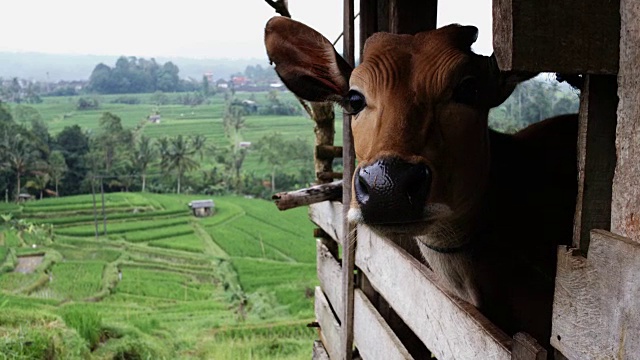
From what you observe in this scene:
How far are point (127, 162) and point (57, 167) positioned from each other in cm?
755

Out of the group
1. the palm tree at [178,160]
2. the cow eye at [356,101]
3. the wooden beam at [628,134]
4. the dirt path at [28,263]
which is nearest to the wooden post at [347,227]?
the cow eye at [356,101]

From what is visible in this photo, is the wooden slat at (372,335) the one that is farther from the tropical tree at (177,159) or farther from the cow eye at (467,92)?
the tropical tree at (177,159)

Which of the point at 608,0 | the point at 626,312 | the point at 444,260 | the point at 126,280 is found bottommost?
the point at 126,280

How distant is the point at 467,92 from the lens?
191 centimetres

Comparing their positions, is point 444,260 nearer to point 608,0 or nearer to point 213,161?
point 608,0

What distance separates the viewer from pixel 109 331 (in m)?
10.7

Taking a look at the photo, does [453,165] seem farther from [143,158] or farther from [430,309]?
[143,158]

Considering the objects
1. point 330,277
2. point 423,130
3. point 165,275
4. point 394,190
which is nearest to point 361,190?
point 394,190

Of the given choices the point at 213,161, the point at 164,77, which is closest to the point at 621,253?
the point at 213,161

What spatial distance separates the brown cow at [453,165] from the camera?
167 centimetres

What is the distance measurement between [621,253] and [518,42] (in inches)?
15.5

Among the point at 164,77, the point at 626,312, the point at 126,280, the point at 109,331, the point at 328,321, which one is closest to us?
the point at 626,312

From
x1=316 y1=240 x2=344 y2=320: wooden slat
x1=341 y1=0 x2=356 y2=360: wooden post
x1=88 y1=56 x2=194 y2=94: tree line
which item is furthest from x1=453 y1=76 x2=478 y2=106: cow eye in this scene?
x1=88 y1=56 x2=194 y2=94: tree line

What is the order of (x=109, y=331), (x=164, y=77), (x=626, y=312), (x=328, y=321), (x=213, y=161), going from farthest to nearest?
1. (x=164, y=77)
2. (x=213, y=161)
3. (x=109, y=331)
4. (x=328, y=321)
5. (x=626, y=312)
